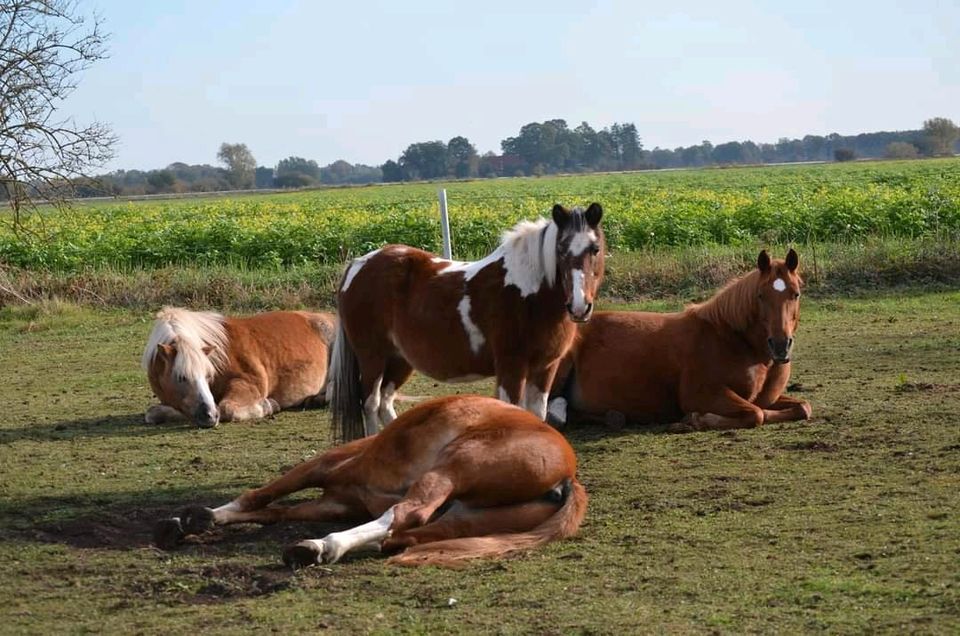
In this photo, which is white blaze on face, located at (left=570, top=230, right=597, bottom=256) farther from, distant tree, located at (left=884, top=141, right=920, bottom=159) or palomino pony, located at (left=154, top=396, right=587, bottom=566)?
distant tree, located at (left=884, top=141, right=920, bottom=159)

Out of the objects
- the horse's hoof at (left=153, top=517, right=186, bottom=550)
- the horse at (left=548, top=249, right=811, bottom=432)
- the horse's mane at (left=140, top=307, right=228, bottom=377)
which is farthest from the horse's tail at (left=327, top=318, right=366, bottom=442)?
the horse's hoof at (left=153, top=517, right=186, bottom=550)

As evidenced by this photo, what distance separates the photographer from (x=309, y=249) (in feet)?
69.1

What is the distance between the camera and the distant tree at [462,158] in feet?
265

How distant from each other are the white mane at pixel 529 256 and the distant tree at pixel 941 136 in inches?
3308

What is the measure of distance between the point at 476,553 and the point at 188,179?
274ft

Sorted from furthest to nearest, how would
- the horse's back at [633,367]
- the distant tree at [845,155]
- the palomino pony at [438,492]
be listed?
the distant tree at [845,155] → the horse's back at [633,367] → the palomino pony at [438,492]

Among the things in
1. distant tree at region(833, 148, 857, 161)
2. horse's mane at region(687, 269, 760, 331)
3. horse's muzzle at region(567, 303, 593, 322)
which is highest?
distant tree at region(833, 148, 857, 161)

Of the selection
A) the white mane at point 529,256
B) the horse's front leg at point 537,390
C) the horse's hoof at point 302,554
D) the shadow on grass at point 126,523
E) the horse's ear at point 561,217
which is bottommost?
the shadow on grass at point 126,523

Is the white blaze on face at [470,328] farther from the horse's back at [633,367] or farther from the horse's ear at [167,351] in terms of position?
the horse's ear at [167,351]

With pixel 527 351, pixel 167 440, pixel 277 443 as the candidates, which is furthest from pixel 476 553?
pixel 167 440

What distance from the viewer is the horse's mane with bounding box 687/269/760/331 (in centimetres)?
860

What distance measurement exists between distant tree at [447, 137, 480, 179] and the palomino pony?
7479 cm

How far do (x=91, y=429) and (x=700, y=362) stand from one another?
493 cm

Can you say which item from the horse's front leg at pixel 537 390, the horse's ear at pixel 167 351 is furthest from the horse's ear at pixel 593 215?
the horse's ear at pixel 167 351
